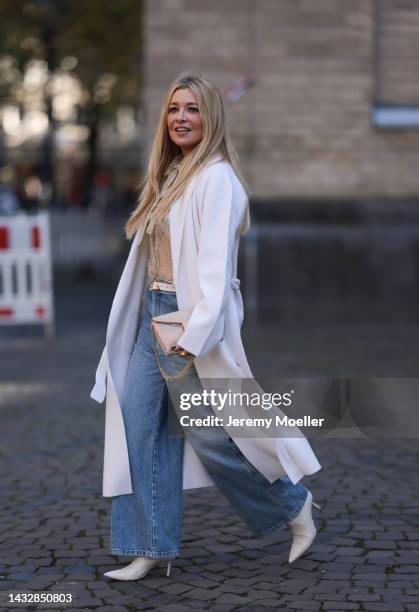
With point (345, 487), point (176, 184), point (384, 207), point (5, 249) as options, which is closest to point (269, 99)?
point (384, 207)

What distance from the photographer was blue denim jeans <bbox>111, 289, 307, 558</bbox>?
423 cm

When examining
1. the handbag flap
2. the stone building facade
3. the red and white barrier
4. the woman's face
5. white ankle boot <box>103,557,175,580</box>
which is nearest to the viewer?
the handbag flap

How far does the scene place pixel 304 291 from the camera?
460 inches

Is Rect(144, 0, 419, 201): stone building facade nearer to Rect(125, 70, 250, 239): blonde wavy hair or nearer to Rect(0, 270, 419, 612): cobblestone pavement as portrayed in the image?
Rect(0, 270, 419, 612): cobblestone pavement

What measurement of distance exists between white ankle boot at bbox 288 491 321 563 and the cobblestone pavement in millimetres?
89

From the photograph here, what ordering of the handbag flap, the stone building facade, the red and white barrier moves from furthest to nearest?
the stone building facade → the red and white barrier → the handbag flap

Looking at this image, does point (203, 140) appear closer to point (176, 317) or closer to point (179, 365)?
point (176, 317)

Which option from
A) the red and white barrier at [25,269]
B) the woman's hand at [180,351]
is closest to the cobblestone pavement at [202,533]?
the woman's hand at [180,351]

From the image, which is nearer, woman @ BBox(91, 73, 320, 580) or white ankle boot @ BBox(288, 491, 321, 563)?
woman @ BBox(91, 73, 320, 580)

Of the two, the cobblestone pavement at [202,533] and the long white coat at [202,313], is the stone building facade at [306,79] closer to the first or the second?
the cobblestone pavement at [202,533]

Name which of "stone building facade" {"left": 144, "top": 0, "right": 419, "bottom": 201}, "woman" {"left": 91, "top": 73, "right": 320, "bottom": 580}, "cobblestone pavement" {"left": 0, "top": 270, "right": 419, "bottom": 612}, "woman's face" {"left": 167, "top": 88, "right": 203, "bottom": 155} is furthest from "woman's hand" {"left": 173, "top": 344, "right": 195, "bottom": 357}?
"stone building facade" {"left": 144, "top": 0, "right": 419, "bottom": 201}

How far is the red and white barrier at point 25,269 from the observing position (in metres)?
11.1

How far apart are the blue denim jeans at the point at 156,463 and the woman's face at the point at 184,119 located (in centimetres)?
57

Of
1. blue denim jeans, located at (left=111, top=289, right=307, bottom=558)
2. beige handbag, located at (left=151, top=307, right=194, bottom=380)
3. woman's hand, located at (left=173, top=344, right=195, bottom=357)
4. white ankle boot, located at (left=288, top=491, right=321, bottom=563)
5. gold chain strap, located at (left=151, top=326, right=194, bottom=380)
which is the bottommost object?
white ankle boot, located at (left=288, top=491, right=321, bottom=563)
